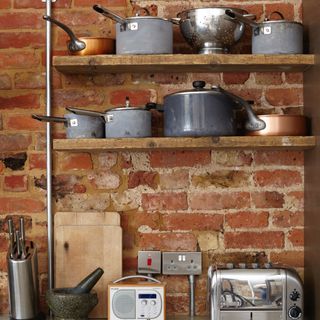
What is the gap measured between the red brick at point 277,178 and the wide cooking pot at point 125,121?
20.6 inches

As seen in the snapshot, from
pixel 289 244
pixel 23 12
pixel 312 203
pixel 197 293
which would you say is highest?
pixel 23 12

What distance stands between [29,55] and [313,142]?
118 centimetres

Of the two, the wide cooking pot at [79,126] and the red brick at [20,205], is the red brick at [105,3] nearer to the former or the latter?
the wide cooking pot at [79,126]

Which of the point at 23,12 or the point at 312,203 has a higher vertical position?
the point at 23,12

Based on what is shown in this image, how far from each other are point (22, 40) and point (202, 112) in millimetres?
831

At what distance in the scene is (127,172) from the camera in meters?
2.61

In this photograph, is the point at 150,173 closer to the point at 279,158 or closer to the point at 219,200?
the point at 219,200

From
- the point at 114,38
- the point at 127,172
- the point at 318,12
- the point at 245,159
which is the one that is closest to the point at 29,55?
the point at 114,38

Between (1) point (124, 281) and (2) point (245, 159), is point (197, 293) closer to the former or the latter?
(1) point (124, 281)

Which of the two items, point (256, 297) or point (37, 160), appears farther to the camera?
point (37, 160)

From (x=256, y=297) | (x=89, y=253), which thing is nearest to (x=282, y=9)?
(x=256, y=297)

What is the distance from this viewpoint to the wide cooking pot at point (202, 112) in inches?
91.5

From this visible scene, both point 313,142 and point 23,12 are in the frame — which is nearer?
point 313,142

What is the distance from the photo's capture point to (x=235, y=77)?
8.56 feet
